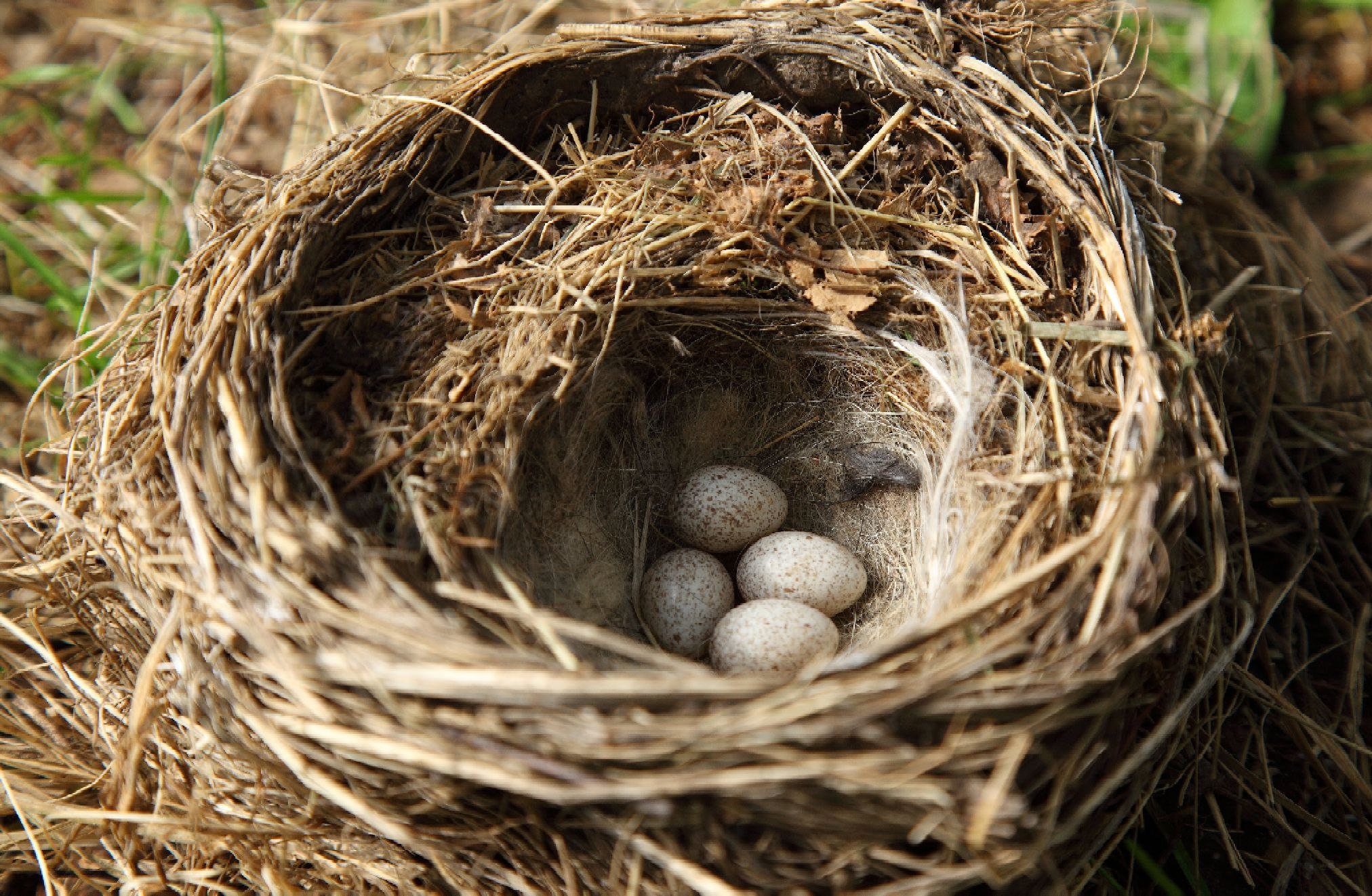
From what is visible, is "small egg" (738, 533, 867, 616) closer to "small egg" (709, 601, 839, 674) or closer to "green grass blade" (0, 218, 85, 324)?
"small egg" (709, 601, 839, 674)

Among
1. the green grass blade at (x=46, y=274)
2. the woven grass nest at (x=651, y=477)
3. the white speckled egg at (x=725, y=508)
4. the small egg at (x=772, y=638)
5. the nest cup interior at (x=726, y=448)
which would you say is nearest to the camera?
the woven grass nest at (x=651, y=477)

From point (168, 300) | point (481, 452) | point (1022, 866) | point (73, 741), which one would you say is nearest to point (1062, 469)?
point (1022, 866)

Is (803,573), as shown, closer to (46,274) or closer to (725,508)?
(725,508)

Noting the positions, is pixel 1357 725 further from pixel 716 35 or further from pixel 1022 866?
pixel 716 35

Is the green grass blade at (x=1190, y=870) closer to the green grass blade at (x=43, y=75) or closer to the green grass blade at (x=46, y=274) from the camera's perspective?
the green grass blade at (x=46, y=274)

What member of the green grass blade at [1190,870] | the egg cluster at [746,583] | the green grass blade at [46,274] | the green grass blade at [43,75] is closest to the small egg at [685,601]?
the egg cluster at [746,583]

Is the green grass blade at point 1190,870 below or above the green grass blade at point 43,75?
below

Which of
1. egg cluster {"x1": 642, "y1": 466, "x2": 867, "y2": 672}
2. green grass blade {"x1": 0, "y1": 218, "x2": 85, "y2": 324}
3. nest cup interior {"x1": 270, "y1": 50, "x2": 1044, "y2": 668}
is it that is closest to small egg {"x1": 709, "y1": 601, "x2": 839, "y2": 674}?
egg cluster {"x1": 642, "y1": 466, "x2": 867, "y2": 672}

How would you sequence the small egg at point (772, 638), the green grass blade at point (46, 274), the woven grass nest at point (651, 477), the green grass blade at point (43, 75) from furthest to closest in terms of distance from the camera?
the green grass blade at point (43, 75), the green grass blade at point (46, 274), the small egg at point (772, 638), the woven grass nest at point (651, 477)
